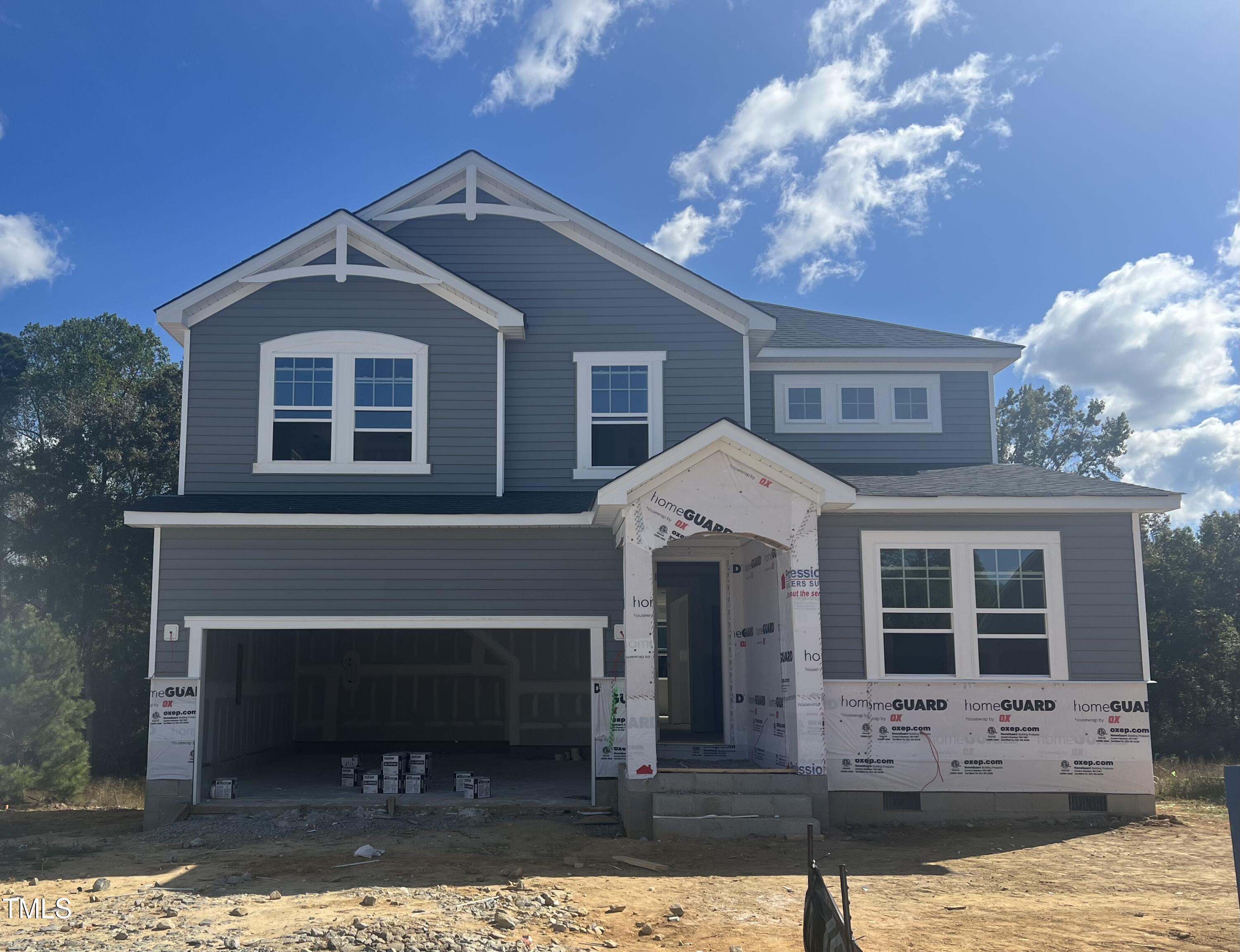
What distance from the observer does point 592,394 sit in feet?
48.1

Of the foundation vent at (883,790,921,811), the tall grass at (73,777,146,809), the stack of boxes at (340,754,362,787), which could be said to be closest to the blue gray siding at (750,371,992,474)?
the foundation vent at (883,790,921,811)

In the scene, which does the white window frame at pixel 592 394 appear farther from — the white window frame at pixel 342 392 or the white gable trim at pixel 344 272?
the white window frame at pixel 342 392

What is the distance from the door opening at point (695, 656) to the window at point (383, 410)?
4.12m

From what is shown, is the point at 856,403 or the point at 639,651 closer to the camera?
the point at 639,651

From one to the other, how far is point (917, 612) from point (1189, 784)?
633 centimetres

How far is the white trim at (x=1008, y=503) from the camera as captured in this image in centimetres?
1236

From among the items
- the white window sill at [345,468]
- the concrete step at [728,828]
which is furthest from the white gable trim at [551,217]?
the concrete step at [728,828]

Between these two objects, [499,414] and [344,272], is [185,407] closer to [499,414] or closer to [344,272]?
[344,272]

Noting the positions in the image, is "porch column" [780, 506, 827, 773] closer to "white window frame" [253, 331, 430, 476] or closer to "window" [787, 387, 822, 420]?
"window" [787, 387, 822, 420]

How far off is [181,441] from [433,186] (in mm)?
5170

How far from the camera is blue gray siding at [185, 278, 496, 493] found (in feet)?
45.3

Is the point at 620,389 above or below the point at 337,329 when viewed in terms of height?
below

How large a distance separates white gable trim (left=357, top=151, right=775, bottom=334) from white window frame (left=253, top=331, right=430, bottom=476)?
2175 mm

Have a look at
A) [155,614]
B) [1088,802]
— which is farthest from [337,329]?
[1088,802]
